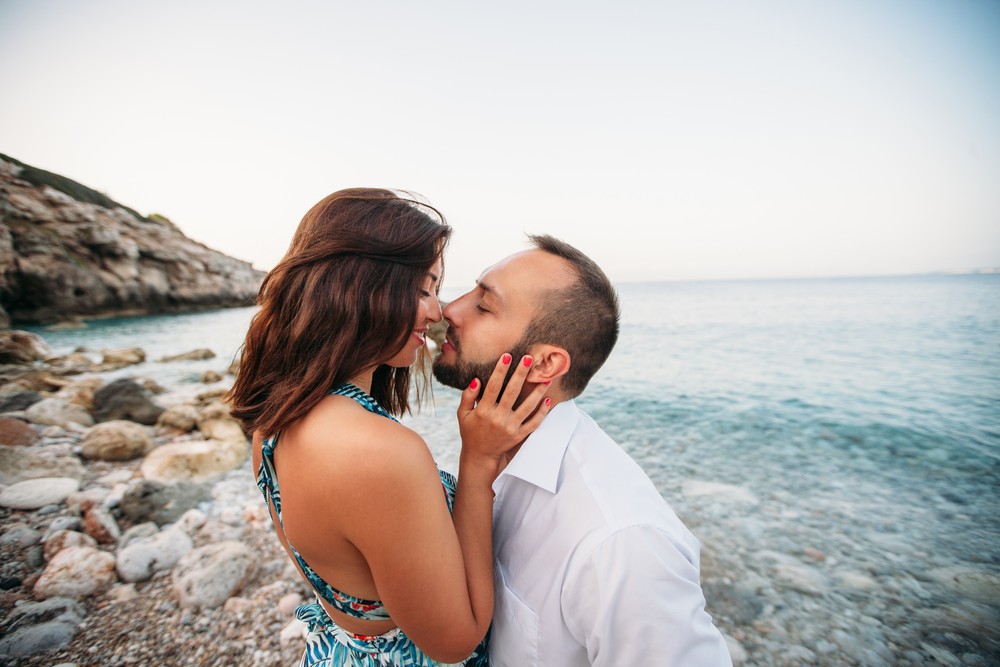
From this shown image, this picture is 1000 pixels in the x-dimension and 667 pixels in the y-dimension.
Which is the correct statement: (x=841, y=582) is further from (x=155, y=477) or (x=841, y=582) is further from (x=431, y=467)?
(x=155, y=477)

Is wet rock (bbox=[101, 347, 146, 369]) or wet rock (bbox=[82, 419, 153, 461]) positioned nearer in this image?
wet rock (bbox=[82, 419, 153, 461])

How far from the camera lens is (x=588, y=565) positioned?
1420mm

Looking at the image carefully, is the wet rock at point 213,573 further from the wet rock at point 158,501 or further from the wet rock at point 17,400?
the wet rock at point 17,400

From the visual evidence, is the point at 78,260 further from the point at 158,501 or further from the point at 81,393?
the point at 158,501

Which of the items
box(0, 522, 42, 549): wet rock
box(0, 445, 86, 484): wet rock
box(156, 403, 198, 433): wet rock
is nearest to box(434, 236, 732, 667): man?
box(0, 522, 42, 549): wet rock

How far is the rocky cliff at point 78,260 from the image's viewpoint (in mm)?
26141

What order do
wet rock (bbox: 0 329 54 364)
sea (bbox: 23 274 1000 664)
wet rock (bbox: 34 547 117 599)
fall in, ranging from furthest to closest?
wet rock (bbox: 0 329 54 364), sea (bbox: 23 274 1000 664), wet rock (bbox: 34 547 117 599)

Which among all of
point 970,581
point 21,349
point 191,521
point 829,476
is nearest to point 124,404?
point 191,521

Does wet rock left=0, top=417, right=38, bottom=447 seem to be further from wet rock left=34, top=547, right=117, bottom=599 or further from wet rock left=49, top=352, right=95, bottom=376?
wet rock left=49, top=352, right=95, bottom=376

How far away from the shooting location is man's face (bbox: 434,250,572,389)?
2268 mm

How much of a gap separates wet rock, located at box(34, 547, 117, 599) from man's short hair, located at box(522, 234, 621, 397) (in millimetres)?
4382

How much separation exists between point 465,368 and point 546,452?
0.79 meters

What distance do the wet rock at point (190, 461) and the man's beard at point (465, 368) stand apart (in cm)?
533

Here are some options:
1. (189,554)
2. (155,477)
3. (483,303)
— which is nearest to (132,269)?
(155,477)
